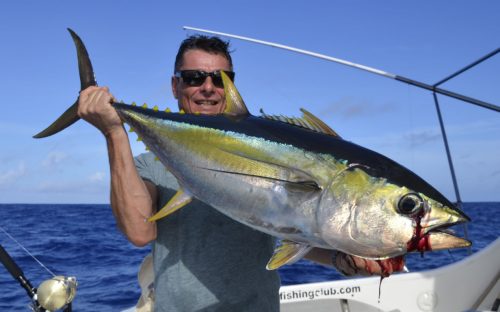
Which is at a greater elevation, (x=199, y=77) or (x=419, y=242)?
(x=199, y=77)

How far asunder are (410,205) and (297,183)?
0.41 m

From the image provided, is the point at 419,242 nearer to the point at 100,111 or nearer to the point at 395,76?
the point at 100,111

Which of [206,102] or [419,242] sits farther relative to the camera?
[206,102]

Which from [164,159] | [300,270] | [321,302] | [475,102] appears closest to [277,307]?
[164,159]

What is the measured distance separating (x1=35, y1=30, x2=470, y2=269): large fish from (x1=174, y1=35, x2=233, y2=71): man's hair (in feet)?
1.96

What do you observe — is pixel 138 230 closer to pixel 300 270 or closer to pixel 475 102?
pixel 475 102

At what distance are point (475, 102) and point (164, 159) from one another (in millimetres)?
2914

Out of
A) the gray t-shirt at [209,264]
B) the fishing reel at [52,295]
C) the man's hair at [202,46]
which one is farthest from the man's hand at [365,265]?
the fishing reel at [52,295]

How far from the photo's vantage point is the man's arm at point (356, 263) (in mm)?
1813

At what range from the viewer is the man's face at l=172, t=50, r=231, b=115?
104 inches

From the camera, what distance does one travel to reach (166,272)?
Result: 7.97 feet

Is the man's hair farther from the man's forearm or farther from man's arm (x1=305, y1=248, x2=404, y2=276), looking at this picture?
man's arm (x1=305, y1=248, x2=404, y2=276)

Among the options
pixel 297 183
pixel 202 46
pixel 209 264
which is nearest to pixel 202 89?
pixel 202 46

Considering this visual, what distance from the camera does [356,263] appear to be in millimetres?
2014
